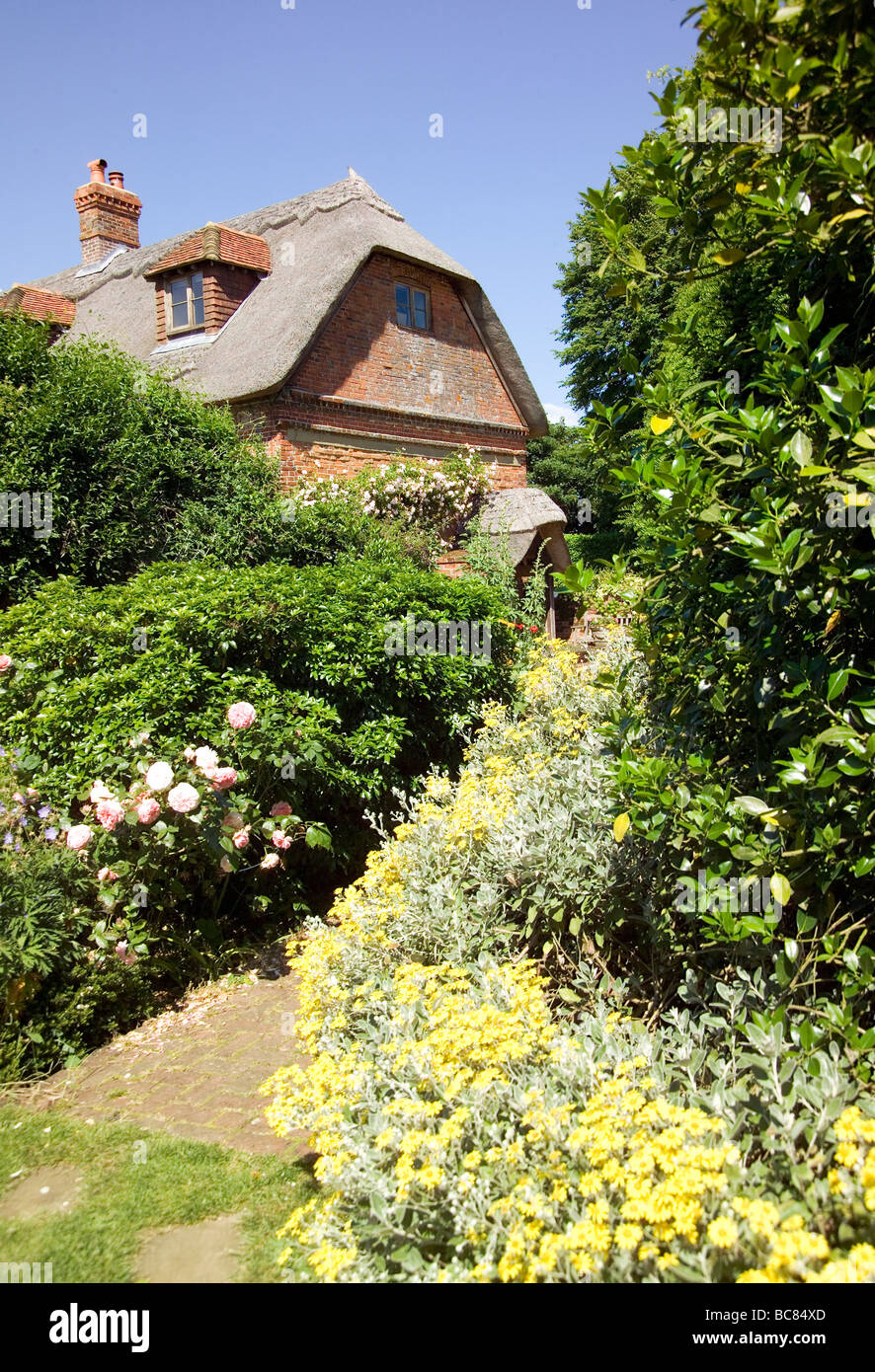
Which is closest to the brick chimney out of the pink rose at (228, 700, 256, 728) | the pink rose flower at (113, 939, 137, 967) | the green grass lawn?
the pink rose at (228, 700, 256, 728)

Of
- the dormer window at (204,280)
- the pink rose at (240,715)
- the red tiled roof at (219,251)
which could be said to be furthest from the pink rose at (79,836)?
the red tiled roof at (219,251)

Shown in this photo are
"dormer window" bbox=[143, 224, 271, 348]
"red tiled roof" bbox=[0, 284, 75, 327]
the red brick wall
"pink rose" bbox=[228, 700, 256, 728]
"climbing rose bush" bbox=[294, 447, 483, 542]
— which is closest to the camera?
"pink rose" bbox=[228, 700, 256, 728]

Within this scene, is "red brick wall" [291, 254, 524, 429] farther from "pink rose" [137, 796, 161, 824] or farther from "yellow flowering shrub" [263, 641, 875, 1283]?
"yellow flowering shrub" [263, 641, 875, 1283]

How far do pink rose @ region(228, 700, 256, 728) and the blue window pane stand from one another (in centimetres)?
1310

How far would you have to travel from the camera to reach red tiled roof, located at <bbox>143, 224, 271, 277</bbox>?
52.9 feet

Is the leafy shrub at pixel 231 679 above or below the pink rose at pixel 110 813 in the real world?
above

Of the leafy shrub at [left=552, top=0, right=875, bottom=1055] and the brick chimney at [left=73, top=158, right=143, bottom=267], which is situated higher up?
the brick chimney at [left=73, top=158, right=143, bottom=267]

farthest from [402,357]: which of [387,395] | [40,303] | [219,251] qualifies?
[40,303]

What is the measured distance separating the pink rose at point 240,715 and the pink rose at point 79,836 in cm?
98

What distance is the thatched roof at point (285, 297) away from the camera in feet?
47.5

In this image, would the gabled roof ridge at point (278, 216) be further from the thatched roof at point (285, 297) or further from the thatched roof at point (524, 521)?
the thatched roof at point (524, 521)

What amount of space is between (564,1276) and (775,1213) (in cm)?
53

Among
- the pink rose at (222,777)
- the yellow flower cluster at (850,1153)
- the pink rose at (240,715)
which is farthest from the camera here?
the pink rose at (240,715)
